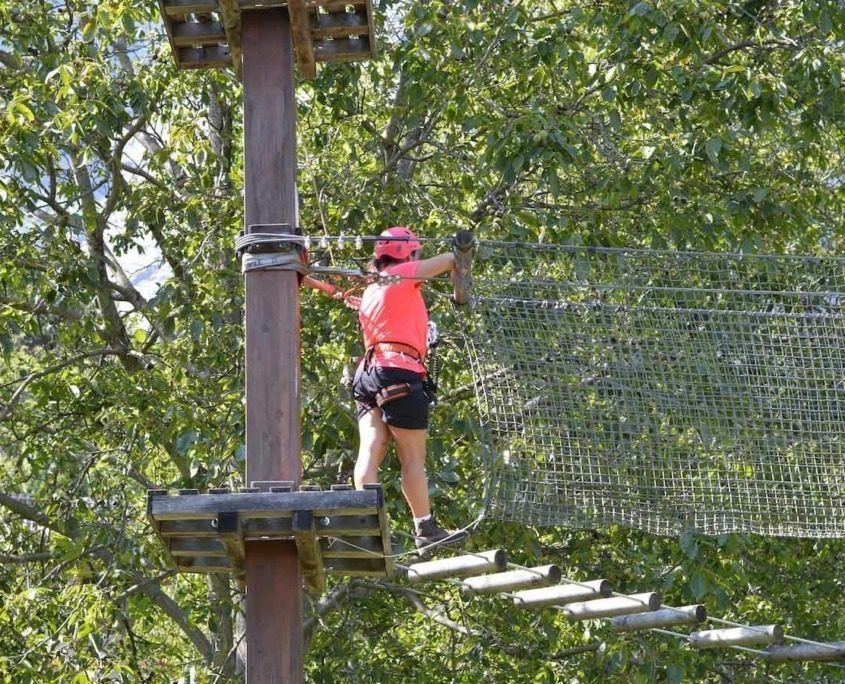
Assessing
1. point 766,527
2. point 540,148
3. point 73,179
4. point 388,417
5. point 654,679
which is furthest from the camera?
point 73,179

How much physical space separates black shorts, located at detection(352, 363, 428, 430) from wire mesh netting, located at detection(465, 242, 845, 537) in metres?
0.27

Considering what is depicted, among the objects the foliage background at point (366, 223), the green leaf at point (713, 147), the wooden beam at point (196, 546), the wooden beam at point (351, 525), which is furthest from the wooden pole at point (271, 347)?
the green leaf at point (713, 147)

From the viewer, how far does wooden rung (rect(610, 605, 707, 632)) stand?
18.4 ft

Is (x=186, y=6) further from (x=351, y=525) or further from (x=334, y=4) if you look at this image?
(x=351, y=525)

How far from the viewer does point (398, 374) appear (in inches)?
227

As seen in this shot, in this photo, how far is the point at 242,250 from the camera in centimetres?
538

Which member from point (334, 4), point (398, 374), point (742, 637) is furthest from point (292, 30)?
point (742, 637)

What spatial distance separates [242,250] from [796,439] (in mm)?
2250

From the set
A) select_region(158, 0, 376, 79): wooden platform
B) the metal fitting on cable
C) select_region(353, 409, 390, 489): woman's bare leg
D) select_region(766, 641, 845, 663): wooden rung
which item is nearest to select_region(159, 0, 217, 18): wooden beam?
select_region(158, 0, 376, 79): wooden platform

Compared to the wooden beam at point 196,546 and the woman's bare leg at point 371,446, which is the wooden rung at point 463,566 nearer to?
the woman's bare leg at point 371,446

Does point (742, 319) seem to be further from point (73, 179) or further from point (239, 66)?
point (73, 179)

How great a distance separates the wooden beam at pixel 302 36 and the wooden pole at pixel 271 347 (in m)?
0.05

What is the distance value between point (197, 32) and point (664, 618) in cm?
258

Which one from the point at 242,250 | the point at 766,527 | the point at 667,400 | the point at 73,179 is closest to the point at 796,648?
the point at 766,527
